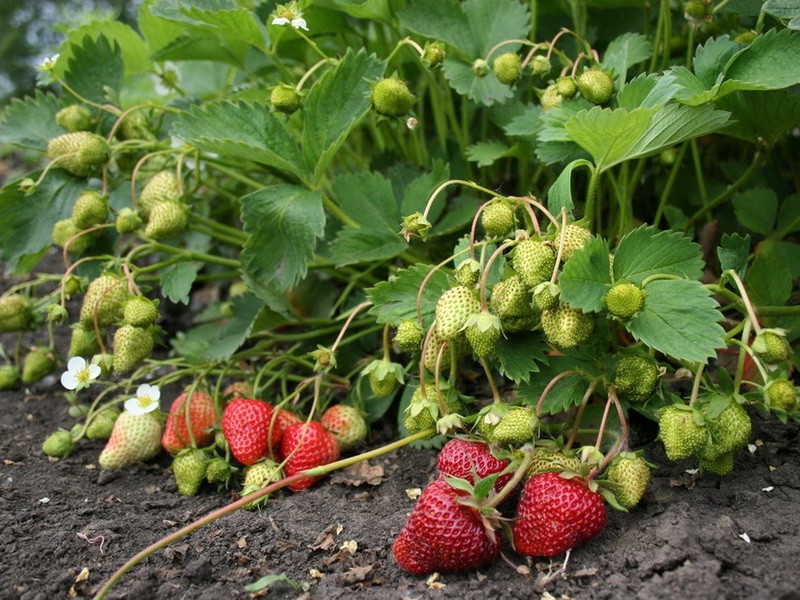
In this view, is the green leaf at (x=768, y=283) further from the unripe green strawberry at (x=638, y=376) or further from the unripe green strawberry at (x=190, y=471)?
the unripe green strawberry at (x=190, y=471)

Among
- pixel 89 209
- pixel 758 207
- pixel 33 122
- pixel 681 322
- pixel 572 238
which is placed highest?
pixel 33 122

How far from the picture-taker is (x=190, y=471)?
1.36m

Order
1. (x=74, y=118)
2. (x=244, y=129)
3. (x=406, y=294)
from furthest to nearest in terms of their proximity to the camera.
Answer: (x=74, y=118), (x=244, y=129), (x=406, y=294)

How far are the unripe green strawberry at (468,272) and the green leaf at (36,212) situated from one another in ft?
2.79

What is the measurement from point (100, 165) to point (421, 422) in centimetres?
80

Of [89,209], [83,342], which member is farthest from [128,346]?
[89,209]

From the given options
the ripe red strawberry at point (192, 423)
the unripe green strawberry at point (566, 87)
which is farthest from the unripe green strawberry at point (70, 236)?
the unripe green strawberry at point (566, 87)

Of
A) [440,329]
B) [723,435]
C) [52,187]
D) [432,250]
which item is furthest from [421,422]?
[52,187]

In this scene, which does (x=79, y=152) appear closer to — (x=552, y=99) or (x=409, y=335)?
(x=409, y=335)

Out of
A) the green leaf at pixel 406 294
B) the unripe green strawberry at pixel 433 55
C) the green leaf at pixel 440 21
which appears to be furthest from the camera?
the green leaf at pixel 440 21

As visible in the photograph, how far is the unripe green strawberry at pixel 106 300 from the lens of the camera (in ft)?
4.51

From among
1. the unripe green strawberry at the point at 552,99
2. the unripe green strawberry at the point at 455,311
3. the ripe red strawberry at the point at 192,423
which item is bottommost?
the ripe red strawberry at the point at 192,423

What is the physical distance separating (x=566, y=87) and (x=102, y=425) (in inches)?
40.0

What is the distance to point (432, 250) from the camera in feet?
5.39
